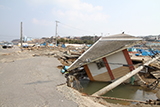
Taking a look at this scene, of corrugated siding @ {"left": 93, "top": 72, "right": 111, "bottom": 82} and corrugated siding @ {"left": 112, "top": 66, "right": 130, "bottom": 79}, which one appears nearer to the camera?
corrugated siding @ {"left": 112, "top": 66, "right": 130, "bottom": 79}

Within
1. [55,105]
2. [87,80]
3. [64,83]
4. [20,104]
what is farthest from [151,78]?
[20,104]

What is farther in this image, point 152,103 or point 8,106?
point 152,103

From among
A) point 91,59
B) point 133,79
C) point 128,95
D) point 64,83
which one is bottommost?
point 128,95

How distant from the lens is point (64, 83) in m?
6.52

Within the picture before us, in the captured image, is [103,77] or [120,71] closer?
[120,71]

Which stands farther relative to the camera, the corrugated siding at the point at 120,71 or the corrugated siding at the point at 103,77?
the corrugated siding at the point at 103,77

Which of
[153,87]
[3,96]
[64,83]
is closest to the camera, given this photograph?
[3,96]

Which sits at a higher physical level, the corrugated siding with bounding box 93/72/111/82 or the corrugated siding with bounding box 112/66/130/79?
the corrugated siding with bounding box 112/66/130/79

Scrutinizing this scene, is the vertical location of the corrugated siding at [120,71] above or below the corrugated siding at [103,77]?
above

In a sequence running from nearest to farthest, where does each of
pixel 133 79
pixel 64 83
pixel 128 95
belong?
pixel 64 83 < pixel 128 95 < pixel 133 79

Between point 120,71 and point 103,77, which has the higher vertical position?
point 120,71

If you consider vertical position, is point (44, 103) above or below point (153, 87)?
above

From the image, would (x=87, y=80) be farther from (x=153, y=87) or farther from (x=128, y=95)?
(x=153, y=87)

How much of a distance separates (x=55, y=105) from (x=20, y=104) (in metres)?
1.21
